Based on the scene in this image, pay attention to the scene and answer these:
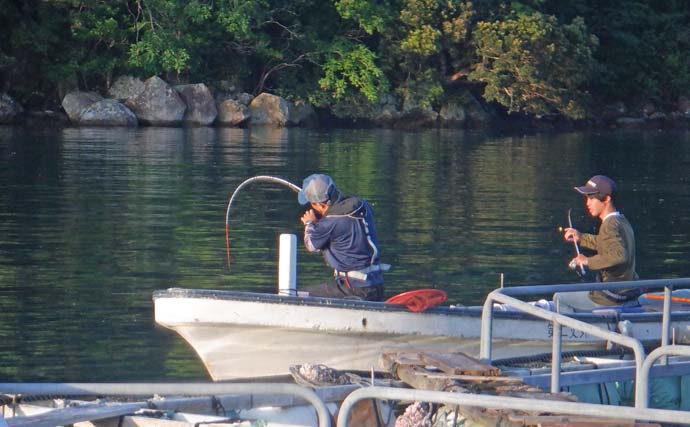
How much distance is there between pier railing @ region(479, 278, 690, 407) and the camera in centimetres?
704

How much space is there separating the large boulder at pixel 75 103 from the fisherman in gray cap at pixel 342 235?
3417 centimetres

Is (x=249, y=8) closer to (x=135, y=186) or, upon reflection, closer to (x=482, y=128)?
(x=482, y=128)

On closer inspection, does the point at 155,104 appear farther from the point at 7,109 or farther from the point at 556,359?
the point at 556,359

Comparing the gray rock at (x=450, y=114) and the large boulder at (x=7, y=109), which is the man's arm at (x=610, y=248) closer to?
the large boulder at (x=7, y=109)

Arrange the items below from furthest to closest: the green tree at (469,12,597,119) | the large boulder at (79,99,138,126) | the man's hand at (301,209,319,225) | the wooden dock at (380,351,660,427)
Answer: the green tree at (469,12,597,119)
the large boulder at (79,99,138,126)
the man's hand at (301,209,319,225)
the wooden dock at (380,351,660,427)

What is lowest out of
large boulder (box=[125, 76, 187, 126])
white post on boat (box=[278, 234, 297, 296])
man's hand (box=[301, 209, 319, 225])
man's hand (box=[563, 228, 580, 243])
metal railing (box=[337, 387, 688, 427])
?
white post on boat (box=[278, 234, 297, 296])

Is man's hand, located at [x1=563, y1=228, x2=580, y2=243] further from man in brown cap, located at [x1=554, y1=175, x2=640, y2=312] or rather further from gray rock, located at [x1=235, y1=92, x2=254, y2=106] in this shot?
gray rock, located at [x1=235, y1=92, x2=254, y2=106]

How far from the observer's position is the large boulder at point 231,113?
45.7 m

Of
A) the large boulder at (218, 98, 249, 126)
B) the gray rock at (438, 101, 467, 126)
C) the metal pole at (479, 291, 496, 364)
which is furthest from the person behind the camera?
the gray rock at (438, 101, 467, 126)

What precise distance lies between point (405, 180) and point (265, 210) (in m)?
6.08

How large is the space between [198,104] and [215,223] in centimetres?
2580

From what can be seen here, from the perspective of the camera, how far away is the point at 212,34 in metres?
46.2

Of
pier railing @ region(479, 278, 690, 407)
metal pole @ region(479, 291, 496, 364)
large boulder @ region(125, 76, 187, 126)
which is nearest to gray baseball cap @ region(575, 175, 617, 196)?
pier railing @ region(479, 278, 690, 407)

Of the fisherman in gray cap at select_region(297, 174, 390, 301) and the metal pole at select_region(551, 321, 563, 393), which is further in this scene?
the fisherman in gray cap at select_region(297, 174, 390, 301)
